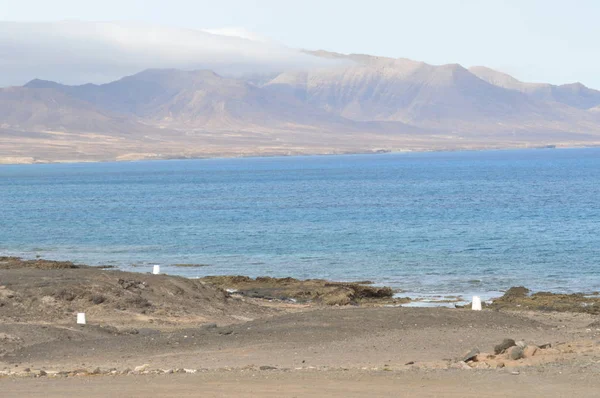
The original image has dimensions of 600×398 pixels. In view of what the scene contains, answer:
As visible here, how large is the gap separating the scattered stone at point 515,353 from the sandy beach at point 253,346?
21mm

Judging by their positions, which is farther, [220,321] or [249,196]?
→ [249,196]

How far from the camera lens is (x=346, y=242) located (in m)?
53.7

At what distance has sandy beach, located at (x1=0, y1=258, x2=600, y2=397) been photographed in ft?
46.7

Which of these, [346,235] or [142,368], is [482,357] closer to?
[142,368]

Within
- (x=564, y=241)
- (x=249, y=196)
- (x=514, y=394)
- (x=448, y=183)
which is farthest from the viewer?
(x=448, y=183)

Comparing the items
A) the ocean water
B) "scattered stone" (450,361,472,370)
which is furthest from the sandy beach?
the ocean water

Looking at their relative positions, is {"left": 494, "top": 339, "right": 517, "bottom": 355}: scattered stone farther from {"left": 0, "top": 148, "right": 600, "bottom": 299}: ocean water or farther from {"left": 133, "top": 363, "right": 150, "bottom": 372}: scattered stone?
{"left": 0, "top": 148, "right": 600, "bottom": 299}: ocean water

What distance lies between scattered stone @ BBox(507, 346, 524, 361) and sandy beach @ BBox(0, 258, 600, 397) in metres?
0.02

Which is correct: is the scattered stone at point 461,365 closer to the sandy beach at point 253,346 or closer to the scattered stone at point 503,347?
the sandy beach at point 253,346

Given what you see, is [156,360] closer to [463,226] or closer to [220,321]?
[220,321]

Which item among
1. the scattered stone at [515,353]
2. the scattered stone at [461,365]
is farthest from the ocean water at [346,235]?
the scattered stone at [461,365]

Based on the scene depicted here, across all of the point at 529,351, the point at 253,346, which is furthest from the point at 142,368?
the point at 529,351

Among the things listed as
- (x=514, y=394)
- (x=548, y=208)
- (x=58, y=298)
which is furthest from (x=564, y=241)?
(x=514, y=394)

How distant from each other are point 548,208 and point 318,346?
62.4 metres
